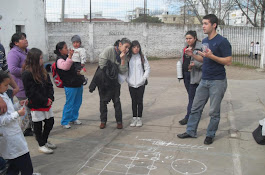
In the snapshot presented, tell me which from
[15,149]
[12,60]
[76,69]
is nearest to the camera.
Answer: [15,149]

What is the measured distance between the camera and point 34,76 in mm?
4078

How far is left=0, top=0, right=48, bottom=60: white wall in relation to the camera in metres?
13.4

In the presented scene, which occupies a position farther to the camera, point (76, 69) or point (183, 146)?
point (76, 69)

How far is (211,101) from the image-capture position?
178 inches

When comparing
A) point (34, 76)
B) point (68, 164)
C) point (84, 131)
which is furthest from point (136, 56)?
point (68, 164)

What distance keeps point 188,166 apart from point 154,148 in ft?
2.52

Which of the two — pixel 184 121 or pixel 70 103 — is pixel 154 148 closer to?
pixel 184 121

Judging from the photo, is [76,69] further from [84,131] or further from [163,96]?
Answer: [163,96]

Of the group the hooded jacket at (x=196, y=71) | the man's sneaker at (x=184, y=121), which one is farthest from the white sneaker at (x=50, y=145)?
the hooded jacket at (x=196, y=71)

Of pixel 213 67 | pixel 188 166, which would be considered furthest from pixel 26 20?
pixel 188 166

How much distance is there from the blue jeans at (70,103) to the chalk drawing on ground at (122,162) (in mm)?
1347

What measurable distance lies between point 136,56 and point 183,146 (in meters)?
1.97

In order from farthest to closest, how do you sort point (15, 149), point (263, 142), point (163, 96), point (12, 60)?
point (163, 96) < point (12, 60) < point (263, 142) < point (15, 149)

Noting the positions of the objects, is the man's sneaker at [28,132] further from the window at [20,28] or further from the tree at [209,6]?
the tree at [209,6]
